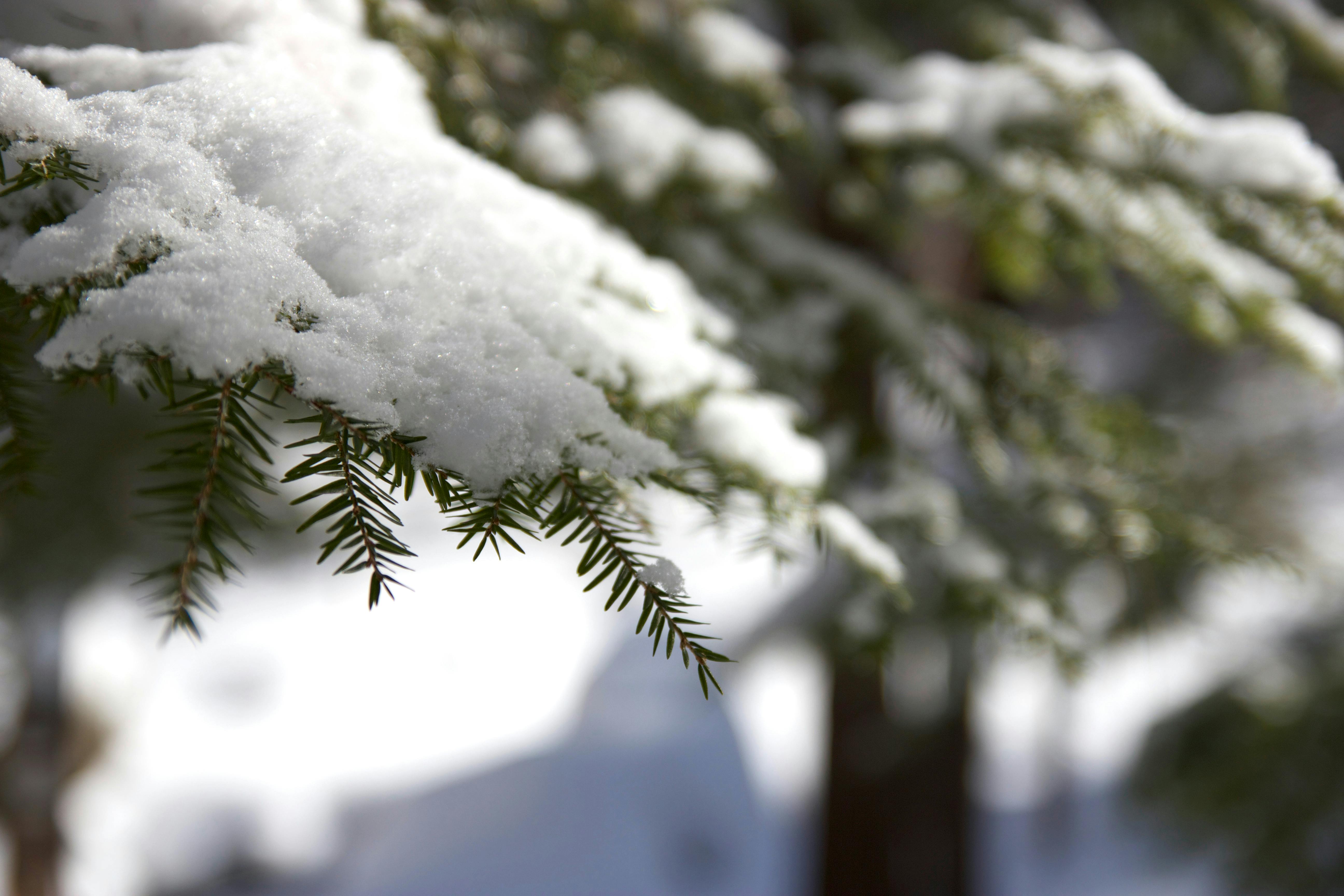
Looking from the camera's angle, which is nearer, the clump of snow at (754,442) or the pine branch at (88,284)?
the pine branch at (88,284)

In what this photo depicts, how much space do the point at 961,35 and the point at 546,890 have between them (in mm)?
6947

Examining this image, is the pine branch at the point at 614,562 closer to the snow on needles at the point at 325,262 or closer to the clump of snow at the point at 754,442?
the snow on needles at the point at 325,262

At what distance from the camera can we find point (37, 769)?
13.7 ft

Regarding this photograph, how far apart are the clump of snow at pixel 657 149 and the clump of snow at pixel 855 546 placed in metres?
0.87

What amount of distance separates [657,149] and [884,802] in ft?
9.22

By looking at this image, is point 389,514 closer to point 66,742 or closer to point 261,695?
point 66,742

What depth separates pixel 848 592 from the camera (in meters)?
1.94

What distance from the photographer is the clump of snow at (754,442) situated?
0.98 meters

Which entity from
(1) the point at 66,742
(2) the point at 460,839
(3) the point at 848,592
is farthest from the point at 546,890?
(3) the point at 848,592

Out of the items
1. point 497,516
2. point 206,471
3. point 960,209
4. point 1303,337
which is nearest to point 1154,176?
point 1303,337

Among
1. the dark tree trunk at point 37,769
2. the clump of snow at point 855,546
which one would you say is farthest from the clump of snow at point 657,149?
the dark tree trunk at point 37,769

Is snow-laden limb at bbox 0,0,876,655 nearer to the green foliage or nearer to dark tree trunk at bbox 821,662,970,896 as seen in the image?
dark tree trunk at bbox 821,662,970,896

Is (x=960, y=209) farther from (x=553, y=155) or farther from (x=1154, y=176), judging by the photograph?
(x=553, y=155)

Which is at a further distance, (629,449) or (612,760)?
(612,760)
